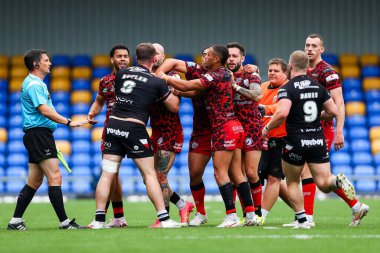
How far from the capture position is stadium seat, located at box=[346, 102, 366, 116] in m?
24.8

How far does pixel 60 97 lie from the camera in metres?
25.2

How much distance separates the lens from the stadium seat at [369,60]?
26047 millimetres

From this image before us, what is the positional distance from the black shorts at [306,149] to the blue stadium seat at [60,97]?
15472mm

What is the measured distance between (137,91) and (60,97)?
14869 mm

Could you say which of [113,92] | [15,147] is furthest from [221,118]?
[15,147]

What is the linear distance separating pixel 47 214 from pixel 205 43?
1223 cm

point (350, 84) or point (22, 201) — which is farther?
point (350, 84)

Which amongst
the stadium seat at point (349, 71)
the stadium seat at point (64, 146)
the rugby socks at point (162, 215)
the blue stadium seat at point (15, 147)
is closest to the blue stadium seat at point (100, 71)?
the stadium seat at point (64, 146)

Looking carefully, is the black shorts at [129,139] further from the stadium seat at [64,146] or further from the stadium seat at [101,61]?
the stadium seat at [101,61]

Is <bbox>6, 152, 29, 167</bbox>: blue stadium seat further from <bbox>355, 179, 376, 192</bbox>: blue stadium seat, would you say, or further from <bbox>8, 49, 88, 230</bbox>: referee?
<bbox>8, 49, 88, 230</bbox>: referee

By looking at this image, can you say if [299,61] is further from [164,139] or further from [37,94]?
[37,94]

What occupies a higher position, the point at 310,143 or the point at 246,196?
the point at 310,143

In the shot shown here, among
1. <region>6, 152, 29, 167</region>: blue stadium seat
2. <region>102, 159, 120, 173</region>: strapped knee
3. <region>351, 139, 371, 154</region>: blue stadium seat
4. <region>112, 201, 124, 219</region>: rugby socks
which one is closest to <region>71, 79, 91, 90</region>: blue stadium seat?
<region>6, 152, 29, 167</region>: blue stadium seat

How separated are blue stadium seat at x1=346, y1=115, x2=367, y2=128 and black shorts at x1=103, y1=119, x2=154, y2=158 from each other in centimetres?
1479
